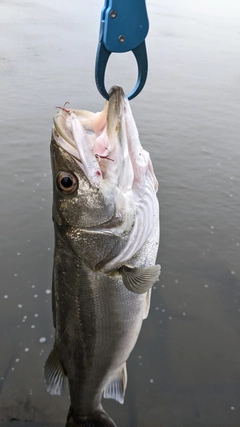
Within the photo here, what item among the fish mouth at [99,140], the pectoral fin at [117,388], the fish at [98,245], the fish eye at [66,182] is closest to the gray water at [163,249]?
the pectoral fin at [117,388]

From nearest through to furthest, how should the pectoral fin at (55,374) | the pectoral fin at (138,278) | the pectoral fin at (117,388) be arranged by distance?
the pectoral fin at (138,278)
the pectoral fin at (55,374)
the pectoral fin at (117,388)

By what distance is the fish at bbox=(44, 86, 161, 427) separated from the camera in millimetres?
1903

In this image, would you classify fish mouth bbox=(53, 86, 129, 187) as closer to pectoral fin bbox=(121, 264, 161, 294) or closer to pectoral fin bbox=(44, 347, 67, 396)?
pectoral fin bbox=(121, 264, 161, 294)

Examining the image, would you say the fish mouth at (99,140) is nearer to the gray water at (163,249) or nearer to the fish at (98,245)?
the fish at (98,245)

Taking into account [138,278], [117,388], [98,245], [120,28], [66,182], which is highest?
[120,28]

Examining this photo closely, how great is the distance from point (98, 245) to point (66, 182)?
39cm

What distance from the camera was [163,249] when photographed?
566 centimetres

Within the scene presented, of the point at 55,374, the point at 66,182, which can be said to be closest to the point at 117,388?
the point at 55,374

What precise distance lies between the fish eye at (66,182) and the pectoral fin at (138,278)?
0.55m

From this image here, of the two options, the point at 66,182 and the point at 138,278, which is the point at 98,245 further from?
the point at 66,182

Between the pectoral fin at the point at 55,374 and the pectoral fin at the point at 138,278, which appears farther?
the pectoral fin at the point at 55,374

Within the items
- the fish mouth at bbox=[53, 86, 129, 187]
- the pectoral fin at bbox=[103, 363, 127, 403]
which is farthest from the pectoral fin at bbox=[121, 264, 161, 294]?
the pectoral fin at bbox=[103, 363, 127, 403]

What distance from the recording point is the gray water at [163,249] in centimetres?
→ 378

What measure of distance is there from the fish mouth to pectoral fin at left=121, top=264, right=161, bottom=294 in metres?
0.52
